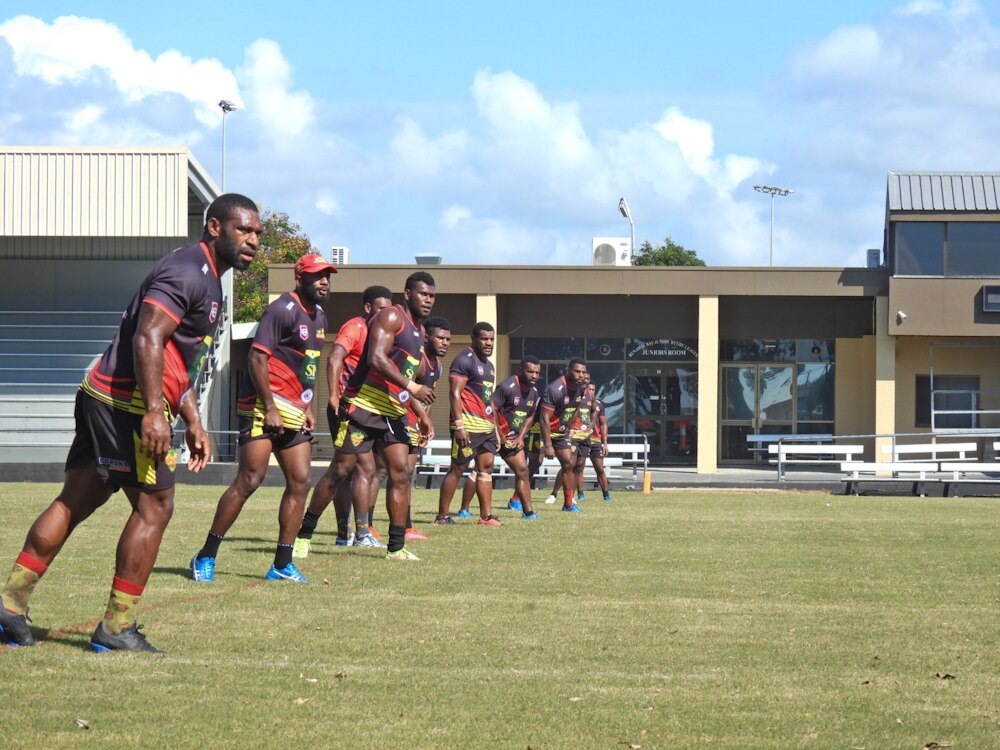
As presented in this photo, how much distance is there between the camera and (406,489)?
37.9ft

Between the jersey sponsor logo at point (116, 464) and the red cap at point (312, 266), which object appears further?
the red cap at point (312, 266)

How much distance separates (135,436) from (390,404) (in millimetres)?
5176

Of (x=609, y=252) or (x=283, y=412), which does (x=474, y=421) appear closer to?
(x=283, y=412)

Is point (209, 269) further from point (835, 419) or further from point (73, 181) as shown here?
point (835, 419)

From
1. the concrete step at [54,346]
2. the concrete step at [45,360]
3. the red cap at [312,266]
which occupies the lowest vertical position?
the red cap at [312,266]

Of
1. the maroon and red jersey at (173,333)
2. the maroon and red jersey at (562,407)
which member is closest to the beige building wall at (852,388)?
the maroon and red jersey at (562,407)

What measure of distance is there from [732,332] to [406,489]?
30.2 m

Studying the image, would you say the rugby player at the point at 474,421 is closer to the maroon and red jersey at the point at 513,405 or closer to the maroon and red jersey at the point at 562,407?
the maroon and red jersey at the point at 513,405

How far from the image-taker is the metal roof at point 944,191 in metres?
36.8

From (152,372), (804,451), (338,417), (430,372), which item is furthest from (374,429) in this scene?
(804,451)

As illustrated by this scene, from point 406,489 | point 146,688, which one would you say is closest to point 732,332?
point 406,489

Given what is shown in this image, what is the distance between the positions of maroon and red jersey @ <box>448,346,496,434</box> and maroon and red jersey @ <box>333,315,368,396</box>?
118 inches

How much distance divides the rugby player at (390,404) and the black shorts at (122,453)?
4785 mm

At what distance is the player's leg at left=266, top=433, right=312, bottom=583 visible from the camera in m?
9.78
